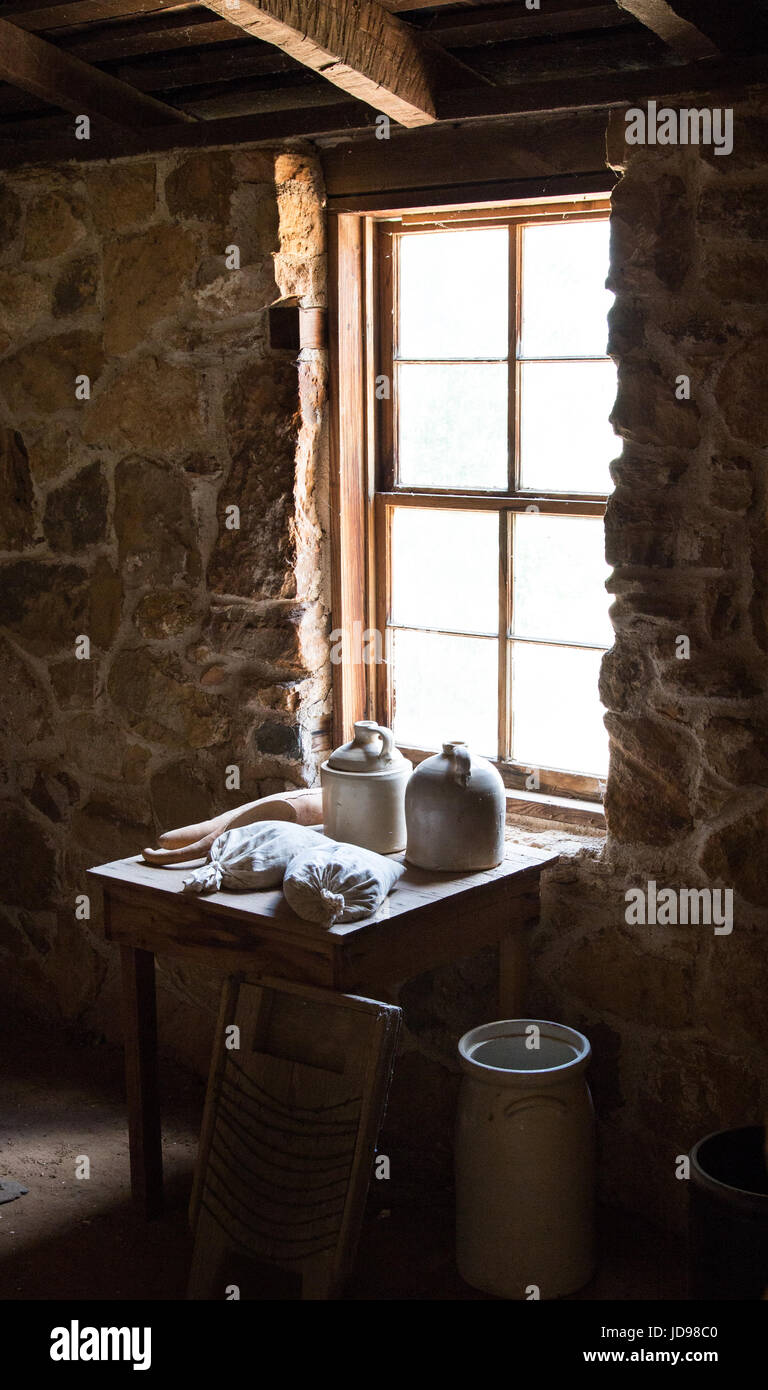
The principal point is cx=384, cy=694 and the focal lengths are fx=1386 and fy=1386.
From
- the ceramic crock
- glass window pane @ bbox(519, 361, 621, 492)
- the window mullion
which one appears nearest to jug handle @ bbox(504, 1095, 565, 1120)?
the ceramic crock

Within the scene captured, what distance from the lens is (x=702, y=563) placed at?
2.58m

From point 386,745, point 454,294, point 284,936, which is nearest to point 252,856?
point 284,936

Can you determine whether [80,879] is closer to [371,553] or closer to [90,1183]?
[90,1183]

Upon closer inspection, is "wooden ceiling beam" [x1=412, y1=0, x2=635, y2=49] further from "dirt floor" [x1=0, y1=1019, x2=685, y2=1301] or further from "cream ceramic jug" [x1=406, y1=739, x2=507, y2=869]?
"dirt floor" [x1=0, y1=1019, x2=685, y2=1301]

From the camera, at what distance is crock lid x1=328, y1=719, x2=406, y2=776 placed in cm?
277

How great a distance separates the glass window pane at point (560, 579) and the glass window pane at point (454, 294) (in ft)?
1.30

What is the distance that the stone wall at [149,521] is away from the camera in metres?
3.14

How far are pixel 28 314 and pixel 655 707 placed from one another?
1944mm

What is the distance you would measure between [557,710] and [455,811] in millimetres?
449

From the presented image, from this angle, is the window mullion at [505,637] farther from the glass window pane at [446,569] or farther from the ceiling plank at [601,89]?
the ceiling plank at [601,89]

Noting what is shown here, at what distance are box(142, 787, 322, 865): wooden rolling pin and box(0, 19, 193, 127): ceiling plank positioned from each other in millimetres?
1556

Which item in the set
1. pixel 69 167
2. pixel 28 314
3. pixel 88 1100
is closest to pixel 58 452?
pixel 28 314

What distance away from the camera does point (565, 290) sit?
111 inches
